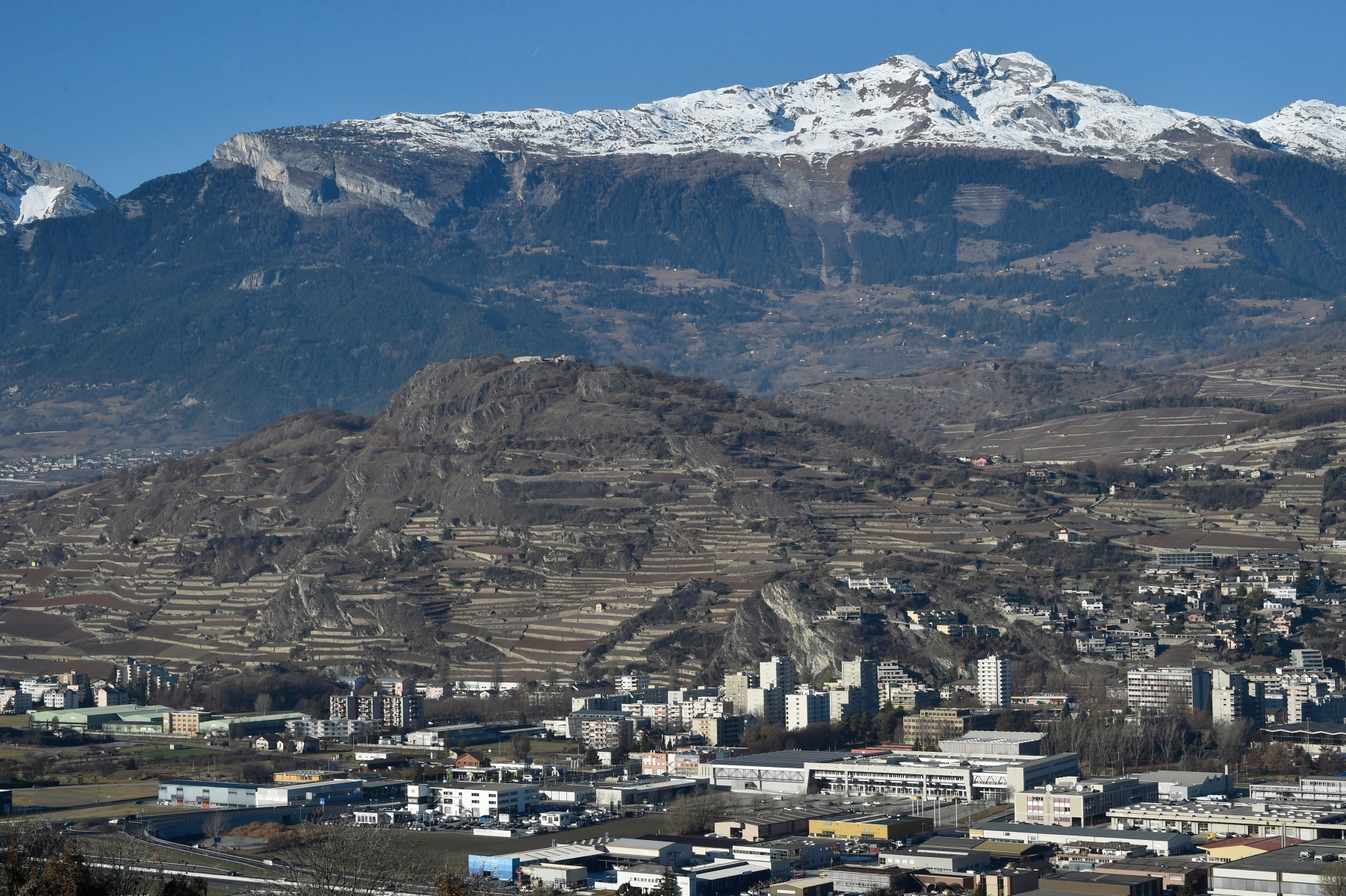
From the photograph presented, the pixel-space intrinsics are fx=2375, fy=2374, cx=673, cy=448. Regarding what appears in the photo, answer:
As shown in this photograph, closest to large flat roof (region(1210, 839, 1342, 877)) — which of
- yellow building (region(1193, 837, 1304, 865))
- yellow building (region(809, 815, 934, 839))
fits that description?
yellow building (region(1193, 837, 1304, 865))

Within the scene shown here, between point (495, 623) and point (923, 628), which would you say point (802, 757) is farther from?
point (495, 623)

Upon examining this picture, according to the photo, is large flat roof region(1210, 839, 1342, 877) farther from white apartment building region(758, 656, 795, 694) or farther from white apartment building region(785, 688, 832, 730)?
white apartment building region(758, 656, 795, 694)

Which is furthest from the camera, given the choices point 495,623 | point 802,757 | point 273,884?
point 495,623

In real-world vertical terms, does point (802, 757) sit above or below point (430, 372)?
below

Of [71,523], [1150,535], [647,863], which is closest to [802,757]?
[647,863]

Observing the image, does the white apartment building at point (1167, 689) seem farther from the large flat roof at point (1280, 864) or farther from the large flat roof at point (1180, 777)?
the large flat roof at point (1280, 864)

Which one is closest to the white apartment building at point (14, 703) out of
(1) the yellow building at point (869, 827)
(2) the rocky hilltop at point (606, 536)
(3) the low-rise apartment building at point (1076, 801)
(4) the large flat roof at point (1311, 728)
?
(2) the rocky hilltop at point (606, 536)

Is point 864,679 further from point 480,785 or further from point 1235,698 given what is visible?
point 480,785

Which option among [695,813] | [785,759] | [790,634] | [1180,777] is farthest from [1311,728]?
[790,634]
